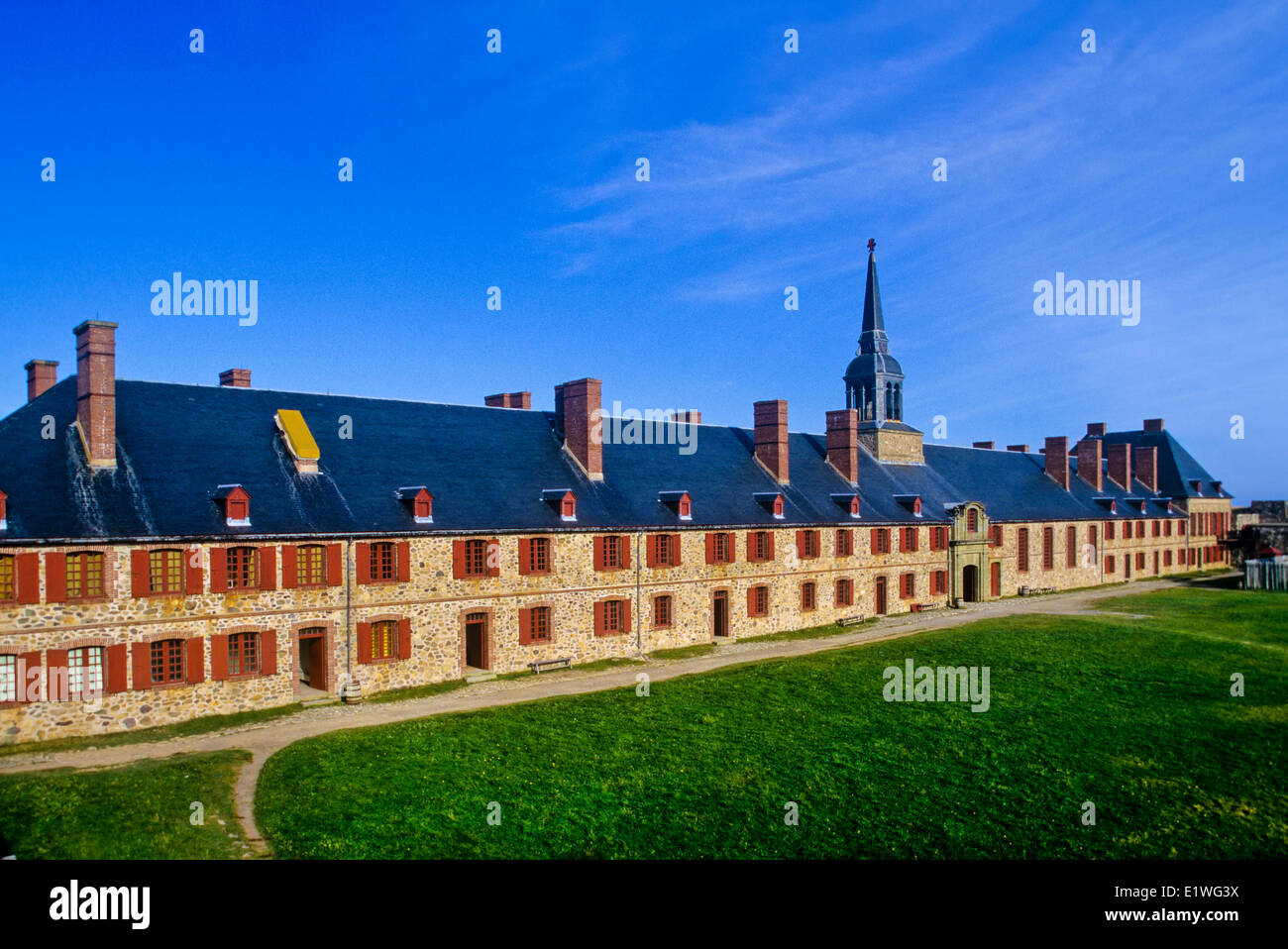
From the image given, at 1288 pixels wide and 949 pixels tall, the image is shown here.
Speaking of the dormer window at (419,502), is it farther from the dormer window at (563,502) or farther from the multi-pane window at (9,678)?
the multi-pane window at (9,678)

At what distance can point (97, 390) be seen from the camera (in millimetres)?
24797

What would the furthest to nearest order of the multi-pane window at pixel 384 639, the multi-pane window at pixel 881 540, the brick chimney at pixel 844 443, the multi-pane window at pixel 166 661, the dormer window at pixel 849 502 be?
the brick chimney at pixel 844 443 → the multi-pane window at pixel 881 540 → the dormer window at pixel 849 502 → the multi-pane window at pixel 384 639 → the multi-pane window at pixel 166 661

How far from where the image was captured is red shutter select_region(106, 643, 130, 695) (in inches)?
877

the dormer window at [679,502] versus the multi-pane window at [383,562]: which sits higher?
the dormer window at [679,502]

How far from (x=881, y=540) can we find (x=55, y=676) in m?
34.8

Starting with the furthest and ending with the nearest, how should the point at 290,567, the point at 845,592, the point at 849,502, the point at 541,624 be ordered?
the point at 849,502
the point at 845,592
the point at 541,624
the point at 290,567

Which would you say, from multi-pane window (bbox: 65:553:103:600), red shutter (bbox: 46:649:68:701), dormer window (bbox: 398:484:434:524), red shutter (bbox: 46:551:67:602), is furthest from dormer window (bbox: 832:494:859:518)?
red shutter (bbox: 46:649:68:701)

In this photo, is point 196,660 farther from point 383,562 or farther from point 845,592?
point 845,592

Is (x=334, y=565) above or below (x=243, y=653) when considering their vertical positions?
above

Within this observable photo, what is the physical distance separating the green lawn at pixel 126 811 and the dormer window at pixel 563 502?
1448cm

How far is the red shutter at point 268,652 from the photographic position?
979 inches

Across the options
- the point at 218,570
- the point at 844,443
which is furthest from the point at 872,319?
the point at 218,570

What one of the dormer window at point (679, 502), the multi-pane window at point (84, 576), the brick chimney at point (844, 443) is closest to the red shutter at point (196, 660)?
the multi-pane window at point (84, 576)

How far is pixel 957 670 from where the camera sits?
28.0 meters
